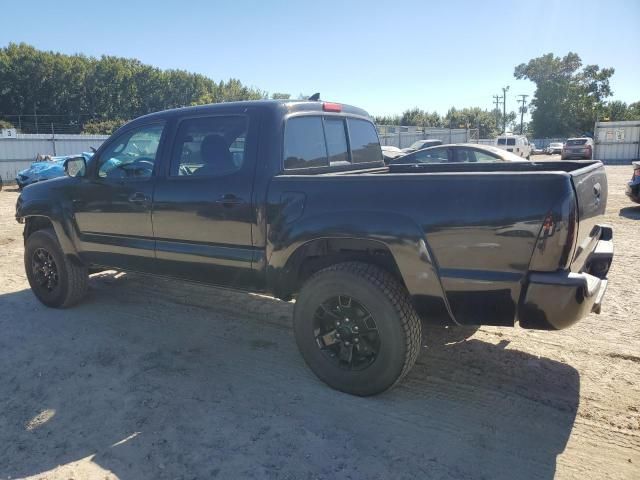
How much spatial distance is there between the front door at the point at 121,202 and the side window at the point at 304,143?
1252mm

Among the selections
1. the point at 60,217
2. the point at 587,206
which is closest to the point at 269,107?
the point at 587,206

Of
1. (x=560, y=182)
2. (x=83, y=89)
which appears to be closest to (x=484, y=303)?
(x=560, y=182)

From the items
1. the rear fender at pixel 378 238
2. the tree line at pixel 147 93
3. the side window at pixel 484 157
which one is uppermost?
the tree line at pixel 147 93

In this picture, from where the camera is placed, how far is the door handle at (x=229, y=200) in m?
3.69

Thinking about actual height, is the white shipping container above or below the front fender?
above

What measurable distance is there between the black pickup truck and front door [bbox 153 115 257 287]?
0.01 metres

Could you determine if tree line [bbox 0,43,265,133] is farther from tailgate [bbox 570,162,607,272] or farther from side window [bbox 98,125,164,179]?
tailgate [bbox 570,162,607,272]

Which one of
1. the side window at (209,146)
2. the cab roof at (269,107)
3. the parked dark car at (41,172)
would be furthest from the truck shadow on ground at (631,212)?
the parked dark car at (41,172)

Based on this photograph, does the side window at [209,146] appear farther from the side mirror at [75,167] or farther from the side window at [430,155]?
the side window at [430,155]

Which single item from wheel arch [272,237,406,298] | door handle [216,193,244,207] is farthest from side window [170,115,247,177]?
wheel arch [272,237,406,298]

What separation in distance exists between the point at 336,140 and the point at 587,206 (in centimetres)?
216

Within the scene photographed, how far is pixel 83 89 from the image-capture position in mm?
56375

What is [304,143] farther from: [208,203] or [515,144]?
[515,144]

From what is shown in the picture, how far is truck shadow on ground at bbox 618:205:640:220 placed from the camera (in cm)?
1041
